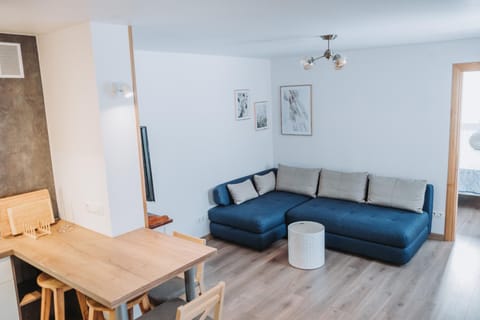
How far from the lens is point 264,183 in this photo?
18.9 ft

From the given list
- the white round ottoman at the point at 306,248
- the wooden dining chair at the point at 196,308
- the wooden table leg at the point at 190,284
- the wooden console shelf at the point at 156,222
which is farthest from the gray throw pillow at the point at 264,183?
the wooden dining chair at the point at 196,308

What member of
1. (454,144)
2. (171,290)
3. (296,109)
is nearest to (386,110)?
(454,144)

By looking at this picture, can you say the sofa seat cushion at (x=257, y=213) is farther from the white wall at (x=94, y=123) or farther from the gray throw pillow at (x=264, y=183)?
the white wall at (x=94, y=123)

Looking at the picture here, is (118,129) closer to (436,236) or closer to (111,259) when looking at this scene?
(111,259)

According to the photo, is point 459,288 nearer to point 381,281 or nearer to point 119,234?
point 381,281

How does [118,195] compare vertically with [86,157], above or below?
below

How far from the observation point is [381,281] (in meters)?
3.90

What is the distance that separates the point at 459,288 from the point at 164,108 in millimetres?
3684

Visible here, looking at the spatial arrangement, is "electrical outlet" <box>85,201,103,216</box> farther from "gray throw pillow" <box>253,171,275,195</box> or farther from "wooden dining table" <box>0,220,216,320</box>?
"gray throw pillow" <box>253,171,275,195</box>

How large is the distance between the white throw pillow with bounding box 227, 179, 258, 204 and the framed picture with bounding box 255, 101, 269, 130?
992 millimetres

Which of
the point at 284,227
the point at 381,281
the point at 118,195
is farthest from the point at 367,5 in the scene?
the point at 284,227

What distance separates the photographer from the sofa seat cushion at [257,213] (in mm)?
4730

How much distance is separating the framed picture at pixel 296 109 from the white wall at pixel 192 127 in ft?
1.61

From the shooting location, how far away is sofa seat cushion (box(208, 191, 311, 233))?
473cm
